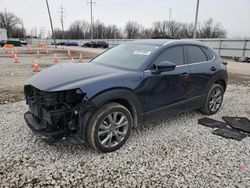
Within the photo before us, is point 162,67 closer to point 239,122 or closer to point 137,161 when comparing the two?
point 137,161

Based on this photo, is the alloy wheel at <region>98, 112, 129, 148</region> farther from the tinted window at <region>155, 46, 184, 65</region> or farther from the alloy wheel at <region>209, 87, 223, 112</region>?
the alloy wheel at <region>209, 87, 223, 112</region>

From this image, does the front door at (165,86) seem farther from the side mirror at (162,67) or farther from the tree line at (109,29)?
the tree line at (109,29)

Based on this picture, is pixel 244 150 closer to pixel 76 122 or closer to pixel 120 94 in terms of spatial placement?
pixel 120 94

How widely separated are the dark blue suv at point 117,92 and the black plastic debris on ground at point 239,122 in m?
0.77

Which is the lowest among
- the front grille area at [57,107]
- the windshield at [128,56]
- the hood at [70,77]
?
the front grille area at [57,107]

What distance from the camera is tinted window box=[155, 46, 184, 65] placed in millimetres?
3432

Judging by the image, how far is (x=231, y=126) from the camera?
4.00 m

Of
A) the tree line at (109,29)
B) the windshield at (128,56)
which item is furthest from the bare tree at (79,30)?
the windshield at (128,56)

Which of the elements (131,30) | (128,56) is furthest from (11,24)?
(128,56)

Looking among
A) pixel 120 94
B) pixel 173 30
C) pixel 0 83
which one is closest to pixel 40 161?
pixel 120 94

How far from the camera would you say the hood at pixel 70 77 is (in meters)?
2.65

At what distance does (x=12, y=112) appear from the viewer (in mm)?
4465

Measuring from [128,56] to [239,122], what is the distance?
279 centimetres

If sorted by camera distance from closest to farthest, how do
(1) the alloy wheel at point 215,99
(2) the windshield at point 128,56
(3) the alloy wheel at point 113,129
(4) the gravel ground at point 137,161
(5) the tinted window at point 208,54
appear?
(4) the gravel ground at point 137,161 < (3) the alloy wheel at point 113,129 < (2) the windshield at point 128,56 < (5) the tinted window at point 208,54 < (1) the alloy wheel at point 215,99
